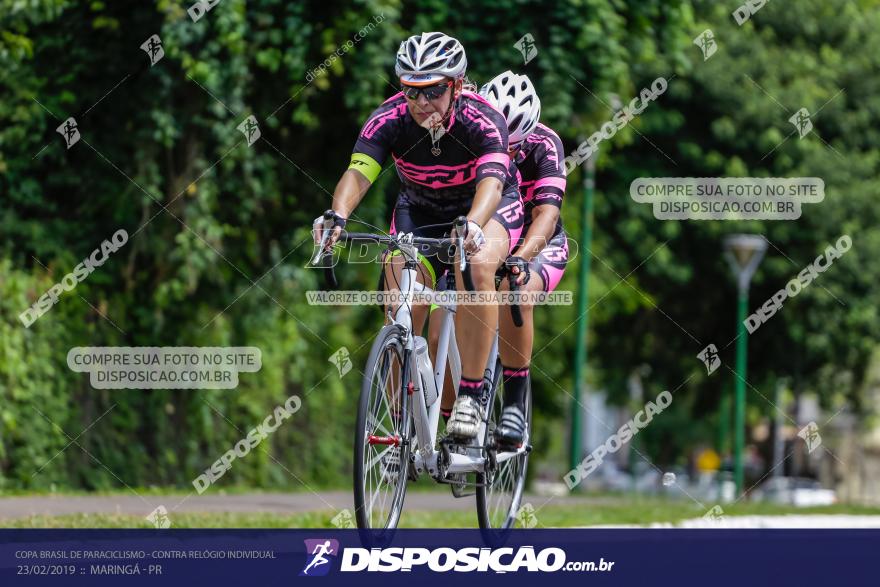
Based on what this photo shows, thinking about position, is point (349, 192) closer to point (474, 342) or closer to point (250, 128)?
point (474, 342)

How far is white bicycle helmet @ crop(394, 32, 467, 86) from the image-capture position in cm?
713

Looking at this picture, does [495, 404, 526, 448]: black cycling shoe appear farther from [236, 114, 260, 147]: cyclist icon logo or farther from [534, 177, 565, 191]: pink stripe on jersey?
[236, 114, 260, 147]: cyclist icon logo

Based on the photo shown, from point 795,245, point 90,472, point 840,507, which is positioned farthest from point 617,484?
point 90,472

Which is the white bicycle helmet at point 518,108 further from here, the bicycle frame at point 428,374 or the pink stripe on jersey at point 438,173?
the bicycle frame at point 428,374

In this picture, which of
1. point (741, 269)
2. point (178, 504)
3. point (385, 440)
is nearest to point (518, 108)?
point (385, 440)

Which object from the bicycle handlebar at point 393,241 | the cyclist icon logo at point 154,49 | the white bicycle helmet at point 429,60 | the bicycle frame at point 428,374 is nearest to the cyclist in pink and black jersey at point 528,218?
the bicycle frame at point 428,374

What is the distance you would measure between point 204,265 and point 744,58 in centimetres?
1285

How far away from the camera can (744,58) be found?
2484 centimetres

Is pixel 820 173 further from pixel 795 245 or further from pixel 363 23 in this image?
pixel 363 23

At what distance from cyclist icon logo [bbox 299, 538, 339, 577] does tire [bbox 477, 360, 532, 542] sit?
4.66ft

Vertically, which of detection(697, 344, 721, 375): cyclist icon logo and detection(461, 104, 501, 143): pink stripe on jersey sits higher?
detection(697, 344, 721, 375): cyclist icon logo

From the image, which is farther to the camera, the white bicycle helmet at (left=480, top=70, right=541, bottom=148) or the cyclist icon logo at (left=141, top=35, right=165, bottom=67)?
the cyclist icon logo at (left=141, top=35, right=165, bottom=67)

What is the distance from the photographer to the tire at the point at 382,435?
6.55 metres

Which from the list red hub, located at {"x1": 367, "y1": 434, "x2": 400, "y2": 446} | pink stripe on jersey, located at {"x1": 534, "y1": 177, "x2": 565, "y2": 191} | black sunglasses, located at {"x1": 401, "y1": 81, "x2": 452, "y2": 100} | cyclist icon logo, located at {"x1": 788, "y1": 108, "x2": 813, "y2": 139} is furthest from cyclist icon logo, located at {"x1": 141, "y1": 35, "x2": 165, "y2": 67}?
cyclist icon logo, located at {"x1": 788, "y1": 108, "x2": 813, "y2": 139}
